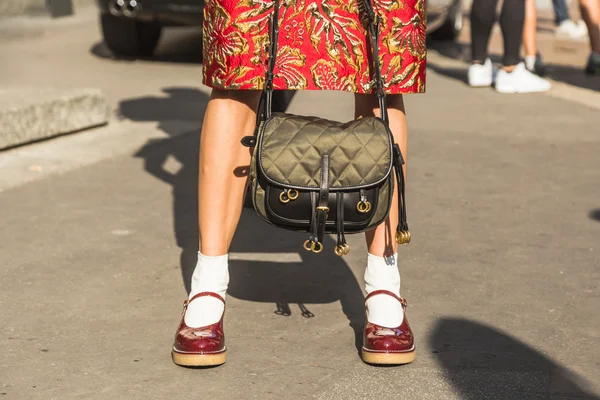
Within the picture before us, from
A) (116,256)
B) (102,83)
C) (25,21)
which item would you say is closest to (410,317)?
(116,256)

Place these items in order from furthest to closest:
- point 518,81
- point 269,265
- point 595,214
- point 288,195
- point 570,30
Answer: point 570,30
point 518,81
point 595,214
point 269,265
point 288,195

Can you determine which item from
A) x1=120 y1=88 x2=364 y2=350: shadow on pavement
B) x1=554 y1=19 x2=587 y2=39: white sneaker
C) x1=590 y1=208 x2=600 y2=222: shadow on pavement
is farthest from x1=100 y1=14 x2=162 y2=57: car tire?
x1=590 y1=208 x2=600 y2=222: shadow on pavement

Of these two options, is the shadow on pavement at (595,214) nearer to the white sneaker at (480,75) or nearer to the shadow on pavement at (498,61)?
the white sneaker at (480,75)

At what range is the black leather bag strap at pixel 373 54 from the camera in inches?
105

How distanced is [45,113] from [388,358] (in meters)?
3.25

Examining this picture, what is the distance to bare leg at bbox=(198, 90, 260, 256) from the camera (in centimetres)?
281

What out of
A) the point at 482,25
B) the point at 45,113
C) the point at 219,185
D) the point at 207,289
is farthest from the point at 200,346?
the point at 482,25

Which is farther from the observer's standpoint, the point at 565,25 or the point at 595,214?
the point at 565,25

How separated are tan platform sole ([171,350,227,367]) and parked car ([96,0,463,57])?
562 cm

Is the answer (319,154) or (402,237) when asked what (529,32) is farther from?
(319,154)

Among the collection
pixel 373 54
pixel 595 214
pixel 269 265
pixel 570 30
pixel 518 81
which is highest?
pixel 373 54

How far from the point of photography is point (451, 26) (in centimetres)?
1058

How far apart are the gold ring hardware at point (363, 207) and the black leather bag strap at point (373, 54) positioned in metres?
0.24

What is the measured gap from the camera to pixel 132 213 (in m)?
4.30
